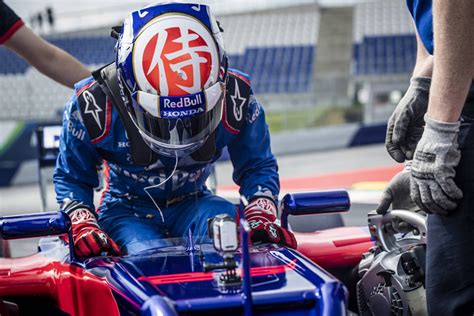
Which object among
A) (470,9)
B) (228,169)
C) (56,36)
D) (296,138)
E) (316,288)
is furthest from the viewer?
(56,36)

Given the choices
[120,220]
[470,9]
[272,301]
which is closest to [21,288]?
[120,220]

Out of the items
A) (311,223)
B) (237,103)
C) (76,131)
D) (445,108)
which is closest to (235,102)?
(237,103)

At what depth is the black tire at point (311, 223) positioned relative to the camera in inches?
145

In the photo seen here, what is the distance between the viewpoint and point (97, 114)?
2.70m

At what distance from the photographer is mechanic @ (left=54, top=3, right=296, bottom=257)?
7.80ft

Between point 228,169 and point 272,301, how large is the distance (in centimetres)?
1045

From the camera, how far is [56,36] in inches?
824

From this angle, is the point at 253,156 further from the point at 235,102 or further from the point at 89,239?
the point at 89,239

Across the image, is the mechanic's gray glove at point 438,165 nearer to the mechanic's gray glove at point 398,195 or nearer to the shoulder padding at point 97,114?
the mechanic's gray glove at point 398,195

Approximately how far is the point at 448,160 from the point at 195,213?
119 cm

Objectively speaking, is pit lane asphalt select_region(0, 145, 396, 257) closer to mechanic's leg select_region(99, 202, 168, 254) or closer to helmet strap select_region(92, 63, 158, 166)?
mechanic's leg select_region(99, 202, 168, 254)

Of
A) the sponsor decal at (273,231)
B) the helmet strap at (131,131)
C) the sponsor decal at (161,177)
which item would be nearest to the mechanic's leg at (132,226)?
the sponsor decal at (161,177)

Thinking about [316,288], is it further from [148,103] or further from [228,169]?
[228,169]

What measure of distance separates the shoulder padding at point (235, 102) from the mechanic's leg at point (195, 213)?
0.97 ft
